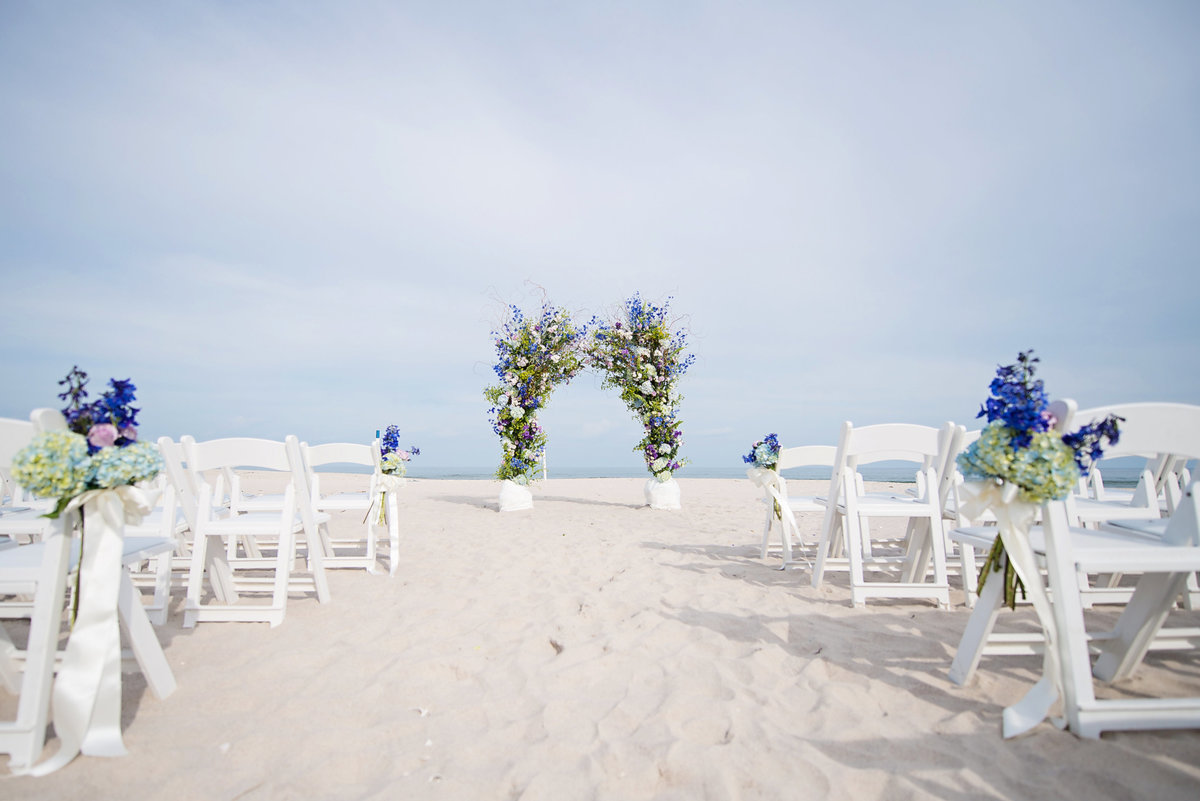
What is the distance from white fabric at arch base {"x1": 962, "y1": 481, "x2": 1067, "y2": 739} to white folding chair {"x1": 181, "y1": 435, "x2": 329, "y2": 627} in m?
3.49

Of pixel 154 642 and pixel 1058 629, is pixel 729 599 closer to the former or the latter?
pixel 1058 629

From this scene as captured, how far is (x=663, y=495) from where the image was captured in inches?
395

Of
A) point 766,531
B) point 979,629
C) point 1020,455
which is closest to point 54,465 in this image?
point 1020,455

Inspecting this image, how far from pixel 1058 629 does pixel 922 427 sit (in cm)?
207

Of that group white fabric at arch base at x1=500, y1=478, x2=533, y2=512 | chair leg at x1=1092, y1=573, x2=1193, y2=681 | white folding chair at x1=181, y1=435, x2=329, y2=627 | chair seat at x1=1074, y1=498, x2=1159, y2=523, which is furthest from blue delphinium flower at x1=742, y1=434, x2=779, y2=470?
white fabric at arch base at x1=500, y1=478, x2=533, y2=512

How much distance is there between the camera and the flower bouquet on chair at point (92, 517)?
83.2 inches

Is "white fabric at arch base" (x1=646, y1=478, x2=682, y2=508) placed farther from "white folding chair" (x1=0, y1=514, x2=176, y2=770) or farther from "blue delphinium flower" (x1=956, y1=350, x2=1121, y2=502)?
"white folding chair" (x1=0, y1=514, x2=176, y2=770)

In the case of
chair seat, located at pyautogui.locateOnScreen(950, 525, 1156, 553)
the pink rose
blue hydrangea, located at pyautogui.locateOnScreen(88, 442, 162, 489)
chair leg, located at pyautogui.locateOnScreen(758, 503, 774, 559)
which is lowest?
chair leg, located at pyautogui.locateOnScreen(758, 503, 774, 559)

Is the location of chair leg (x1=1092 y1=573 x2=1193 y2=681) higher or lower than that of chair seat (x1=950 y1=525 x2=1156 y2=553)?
lower

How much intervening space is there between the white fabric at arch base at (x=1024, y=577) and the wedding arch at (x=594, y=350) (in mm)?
7809

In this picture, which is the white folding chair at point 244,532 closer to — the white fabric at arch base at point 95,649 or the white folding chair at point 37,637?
the white fabric at arch base at point 95,649

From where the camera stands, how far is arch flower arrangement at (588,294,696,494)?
10266mm

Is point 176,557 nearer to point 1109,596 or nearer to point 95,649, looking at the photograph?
point 95,649

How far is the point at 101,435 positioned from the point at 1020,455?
347 cm
